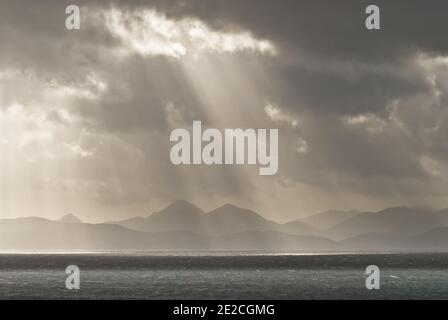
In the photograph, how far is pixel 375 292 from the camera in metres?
126
